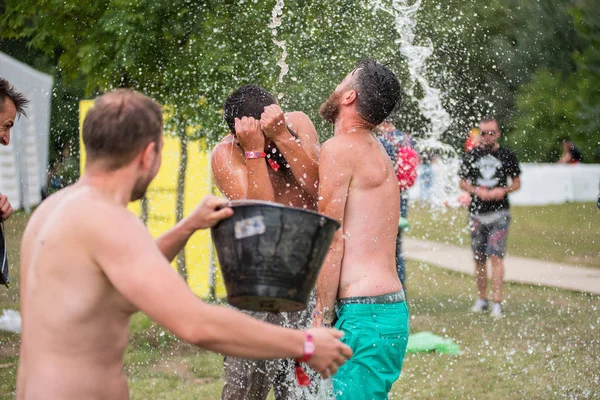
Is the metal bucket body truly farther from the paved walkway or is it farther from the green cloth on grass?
the paved walkway

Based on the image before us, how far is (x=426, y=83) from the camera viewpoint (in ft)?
33.8

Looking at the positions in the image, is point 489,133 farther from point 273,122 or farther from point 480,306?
point 273,122

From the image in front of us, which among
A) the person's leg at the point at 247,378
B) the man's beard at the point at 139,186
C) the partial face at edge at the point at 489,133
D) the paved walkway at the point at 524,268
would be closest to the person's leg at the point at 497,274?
the partial face at edge at the point at 489,133

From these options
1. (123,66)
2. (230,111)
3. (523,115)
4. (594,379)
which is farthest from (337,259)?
(523,115)

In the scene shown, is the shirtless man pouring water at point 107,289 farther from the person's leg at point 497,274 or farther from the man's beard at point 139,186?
the person's leg at point 497,274

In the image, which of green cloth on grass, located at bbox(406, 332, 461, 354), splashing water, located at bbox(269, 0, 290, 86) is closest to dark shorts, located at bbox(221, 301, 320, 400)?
green cloth on grass, located at bbox(406, 332, 461, 354)

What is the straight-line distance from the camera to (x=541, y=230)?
56.4ft

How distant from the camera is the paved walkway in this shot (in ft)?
34.1

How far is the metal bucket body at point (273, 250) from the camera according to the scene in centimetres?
225

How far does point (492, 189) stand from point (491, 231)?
421 mm

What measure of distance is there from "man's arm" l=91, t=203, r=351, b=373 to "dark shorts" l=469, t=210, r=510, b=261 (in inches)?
249

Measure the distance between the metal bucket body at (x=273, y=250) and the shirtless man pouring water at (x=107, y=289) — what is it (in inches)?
7.0

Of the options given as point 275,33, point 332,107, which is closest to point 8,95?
point 332,107

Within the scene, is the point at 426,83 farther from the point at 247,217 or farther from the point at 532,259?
the point at 247,217
